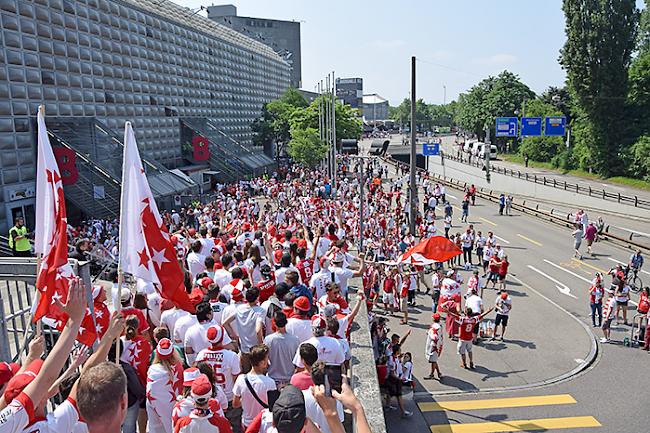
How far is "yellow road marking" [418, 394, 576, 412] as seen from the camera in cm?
1127

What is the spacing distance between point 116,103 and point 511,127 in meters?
31.0

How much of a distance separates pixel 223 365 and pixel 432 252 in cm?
1090

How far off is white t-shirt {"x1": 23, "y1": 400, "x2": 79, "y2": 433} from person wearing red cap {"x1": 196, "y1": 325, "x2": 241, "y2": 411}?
6.39 ft

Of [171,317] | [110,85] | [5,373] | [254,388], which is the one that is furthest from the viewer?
[110,85]

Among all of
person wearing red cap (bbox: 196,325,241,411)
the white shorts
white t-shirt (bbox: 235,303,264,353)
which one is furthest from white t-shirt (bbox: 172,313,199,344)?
the white shorts

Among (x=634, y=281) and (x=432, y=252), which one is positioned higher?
(x=432, y=252)

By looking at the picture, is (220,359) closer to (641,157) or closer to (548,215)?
(548,215)

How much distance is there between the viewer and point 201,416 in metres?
4.58

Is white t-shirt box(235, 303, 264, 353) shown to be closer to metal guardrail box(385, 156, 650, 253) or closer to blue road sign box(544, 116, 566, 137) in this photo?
metal guardrail box(385, 156, 650, 253)

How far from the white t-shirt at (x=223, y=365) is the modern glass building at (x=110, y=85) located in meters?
22.8

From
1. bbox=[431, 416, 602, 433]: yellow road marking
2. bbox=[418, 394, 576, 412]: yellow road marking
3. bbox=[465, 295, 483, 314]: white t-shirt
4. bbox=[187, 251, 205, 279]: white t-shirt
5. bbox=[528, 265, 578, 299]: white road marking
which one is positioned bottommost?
bbox=[418, 394, 576, 412]: yellow road marking

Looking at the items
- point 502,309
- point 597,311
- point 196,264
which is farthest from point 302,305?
point 597,311

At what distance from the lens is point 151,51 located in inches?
1591

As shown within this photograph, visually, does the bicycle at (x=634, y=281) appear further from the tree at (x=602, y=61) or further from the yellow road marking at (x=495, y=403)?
the tree at (x=602, y=61)
